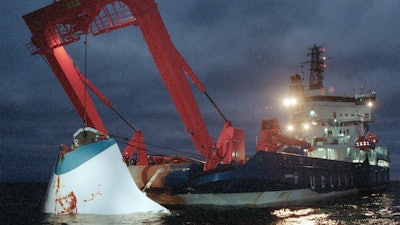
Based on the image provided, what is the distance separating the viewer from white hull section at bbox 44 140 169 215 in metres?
14.1

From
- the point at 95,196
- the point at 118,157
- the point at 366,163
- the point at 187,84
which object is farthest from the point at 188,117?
the point at 366,163

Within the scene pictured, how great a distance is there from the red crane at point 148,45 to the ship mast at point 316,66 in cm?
→ 2238

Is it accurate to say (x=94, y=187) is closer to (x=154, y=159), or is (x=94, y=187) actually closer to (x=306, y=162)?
(x=154, y=159)

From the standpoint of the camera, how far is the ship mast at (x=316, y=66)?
3976 cm

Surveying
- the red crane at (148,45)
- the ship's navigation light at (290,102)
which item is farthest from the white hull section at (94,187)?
the ship's navigation light at (290,102)

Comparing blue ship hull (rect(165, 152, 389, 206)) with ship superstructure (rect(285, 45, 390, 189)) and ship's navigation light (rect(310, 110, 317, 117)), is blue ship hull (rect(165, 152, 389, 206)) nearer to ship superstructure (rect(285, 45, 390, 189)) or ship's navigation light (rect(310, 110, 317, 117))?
ship superstructure (rect(285, 45, 390, 189))

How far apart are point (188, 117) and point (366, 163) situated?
2094cm

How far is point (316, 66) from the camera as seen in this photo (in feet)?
133

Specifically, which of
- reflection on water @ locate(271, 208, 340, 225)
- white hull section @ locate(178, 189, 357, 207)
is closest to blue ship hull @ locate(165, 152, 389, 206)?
white hull section @ locate(178, 189, 357, 207)

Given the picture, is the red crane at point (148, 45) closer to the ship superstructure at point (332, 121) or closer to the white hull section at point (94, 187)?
the white hull section at point (94, 187)

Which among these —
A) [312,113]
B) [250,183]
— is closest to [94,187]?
[250,183]

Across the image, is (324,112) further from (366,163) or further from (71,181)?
(71,181)

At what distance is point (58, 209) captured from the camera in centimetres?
1446

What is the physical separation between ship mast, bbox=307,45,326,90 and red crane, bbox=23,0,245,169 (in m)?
22.4
